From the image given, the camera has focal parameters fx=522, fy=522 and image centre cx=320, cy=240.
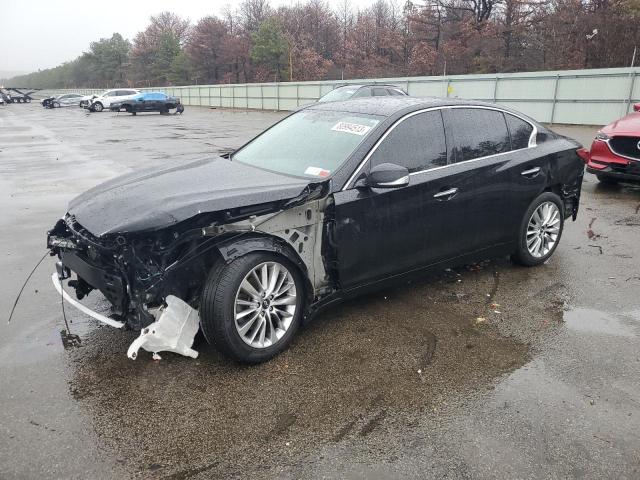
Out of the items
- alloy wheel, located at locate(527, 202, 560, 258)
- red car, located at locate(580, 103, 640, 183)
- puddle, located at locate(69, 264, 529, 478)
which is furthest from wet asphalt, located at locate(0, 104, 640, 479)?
red car, located at locate(580, 103, 640, 183)

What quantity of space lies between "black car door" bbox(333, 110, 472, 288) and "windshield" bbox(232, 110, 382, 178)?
23 centimetres

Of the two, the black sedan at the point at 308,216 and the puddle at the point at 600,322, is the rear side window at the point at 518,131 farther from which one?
the puddle at the point at 600,322

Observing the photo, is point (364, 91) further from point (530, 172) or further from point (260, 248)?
point (260, 248)

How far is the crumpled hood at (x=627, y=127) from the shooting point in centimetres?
812

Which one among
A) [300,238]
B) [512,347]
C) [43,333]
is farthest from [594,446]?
[43,333]

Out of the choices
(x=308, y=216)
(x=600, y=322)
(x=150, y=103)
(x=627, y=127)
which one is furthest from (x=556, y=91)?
(x=150, y=103)

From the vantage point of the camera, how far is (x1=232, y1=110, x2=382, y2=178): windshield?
3.89m

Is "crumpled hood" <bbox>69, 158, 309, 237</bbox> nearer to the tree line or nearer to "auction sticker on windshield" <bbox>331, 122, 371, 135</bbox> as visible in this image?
"auction sticker on windshield" <bbox>331, 122, 371, 135</bbox>

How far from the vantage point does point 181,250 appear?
10.5ft

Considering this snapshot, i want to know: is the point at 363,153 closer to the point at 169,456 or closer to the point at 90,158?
the point at 169,456

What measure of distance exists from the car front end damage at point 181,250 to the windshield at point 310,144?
1.30ft

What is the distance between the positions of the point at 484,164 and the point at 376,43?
60834 millimetres

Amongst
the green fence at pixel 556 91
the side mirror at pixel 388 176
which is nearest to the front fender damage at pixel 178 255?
the side mirror at pixel 388 176

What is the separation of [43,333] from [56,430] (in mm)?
1322
